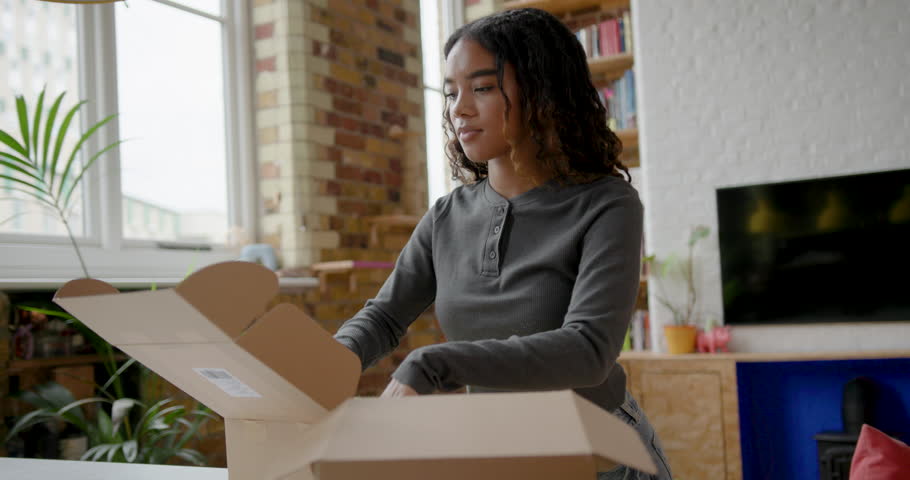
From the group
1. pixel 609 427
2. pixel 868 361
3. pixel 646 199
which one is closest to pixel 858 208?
pixel 868 361

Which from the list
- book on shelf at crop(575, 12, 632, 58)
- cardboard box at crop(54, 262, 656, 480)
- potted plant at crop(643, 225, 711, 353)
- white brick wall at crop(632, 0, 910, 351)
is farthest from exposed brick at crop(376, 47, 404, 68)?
cardboard box at crop(54, 262, 656, 480)

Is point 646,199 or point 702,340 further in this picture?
point 646,199

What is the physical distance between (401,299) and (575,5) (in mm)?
3772

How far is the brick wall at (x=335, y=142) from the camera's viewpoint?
3639 millimetres

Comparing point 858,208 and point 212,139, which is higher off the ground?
point 212,139

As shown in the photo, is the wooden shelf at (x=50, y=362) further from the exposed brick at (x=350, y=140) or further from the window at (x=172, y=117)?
the exposed brick at (x=350, y=140)

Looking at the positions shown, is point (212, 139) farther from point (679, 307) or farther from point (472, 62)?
point (472, 62)

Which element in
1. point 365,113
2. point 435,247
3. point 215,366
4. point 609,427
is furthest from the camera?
point 365,113

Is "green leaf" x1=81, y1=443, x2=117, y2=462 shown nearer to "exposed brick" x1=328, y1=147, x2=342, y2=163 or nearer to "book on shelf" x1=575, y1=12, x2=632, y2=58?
"exposed brick" x1=328, y1=147, x2=342, y2=163

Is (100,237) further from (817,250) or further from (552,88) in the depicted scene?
(817,250)

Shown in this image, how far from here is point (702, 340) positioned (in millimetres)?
3957

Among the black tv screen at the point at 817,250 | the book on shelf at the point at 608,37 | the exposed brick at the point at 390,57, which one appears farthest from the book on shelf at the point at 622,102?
the exposed brick at the point at 390,57

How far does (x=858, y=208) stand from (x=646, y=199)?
3.20 ft

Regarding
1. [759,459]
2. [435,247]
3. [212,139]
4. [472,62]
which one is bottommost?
[759,459]
